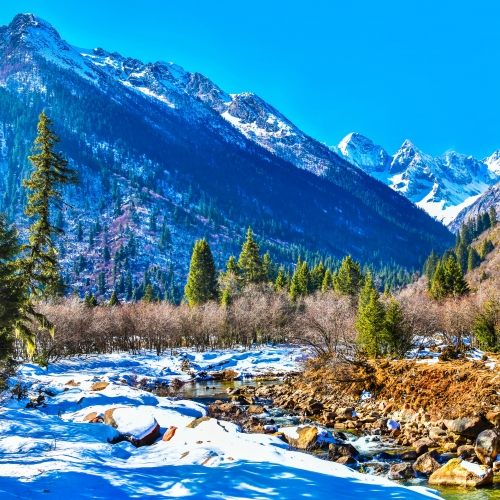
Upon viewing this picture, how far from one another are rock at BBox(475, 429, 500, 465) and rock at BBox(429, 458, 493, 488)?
1237 millimetres

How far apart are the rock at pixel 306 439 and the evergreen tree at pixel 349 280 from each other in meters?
60.5

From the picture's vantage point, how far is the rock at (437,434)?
19.7m

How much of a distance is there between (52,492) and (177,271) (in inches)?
6485

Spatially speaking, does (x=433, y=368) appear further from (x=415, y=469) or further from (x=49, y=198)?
(x=49, y=198)

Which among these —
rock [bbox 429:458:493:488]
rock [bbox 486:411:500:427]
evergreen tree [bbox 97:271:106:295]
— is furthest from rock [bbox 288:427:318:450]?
evergreen tree [bbox 97:271:106:295]

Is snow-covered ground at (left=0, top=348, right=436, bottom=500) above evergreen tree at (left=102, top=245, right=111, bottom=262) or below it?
below

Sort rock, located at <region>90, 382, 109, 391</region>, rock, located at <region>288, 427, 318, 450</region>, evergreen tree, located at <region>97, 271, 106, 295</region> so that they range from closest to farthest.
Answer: rock, located at <region>288, 427, 318, 450</region>
rock, located at <region>90, 382, 109, 391</region>
evergreen tree, located at <region>97, 271, 106, 295</region>

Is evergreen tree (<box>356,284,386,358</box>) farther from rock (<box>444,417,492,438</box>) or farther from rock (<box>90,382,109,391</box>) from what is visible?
rock (<box>90,382,109,391</box>)

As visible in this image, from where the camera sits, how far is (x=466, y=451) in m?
17.4

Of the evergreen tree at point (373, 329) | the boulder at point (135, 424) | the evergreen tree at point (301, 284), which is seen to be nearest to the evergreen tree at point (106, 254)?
the evergreen tree at point (301, 284)

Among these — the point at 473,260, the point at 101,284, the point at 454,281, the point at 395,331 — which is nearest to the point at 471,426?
the point at 395,331

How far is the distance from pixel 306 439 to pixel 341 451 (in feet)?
5.89

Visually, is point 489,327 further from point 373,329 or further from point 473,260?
point 473,260

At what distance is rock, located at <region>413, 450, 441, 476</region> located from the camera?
52.3 feet
